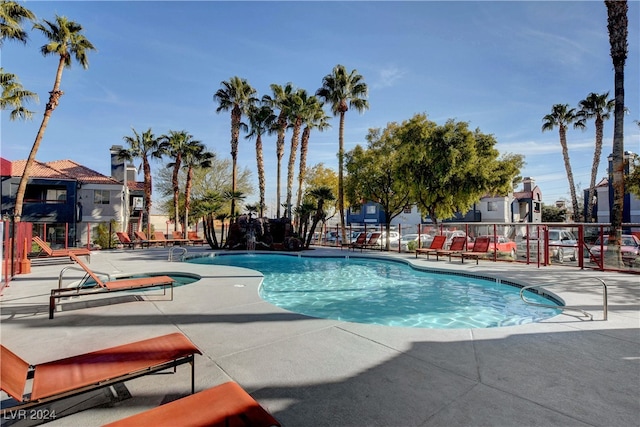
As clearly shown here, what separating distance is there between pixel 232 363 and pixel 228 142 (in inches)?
1028

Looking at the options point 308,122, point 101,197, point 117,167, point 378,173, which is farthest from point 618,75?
point 117,167

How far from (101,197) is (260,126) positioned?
1572 cm

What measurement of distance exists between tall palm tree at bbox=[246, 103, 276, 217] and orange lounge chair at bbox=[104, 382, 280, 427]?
24.7 metres

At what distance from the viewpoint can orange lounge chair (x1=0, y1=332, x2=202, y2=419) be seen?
2326 millimetres

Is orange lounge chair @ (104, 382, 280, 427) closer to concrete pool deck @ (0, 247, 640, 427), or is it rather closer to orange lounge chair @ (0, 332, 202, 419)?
concrete pool deck @ (0, 247, 640, 427)

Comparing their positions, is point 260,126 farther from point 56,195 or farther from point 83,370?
point 83,370

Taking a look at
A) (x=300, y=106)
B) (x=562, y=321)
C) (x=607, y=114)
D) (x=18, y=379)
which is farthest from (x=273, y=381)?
(x=607, y=114)

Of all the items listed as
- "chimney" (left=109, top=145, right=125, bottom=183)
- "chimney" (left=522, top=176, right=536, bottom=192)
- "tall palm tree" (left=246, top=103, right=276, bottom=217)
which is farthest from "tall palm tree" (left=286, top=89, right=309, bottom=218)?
"chimney" (left=522, top=176, right=536, bottom=192)

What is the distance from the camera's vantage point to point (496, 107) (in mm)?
17938

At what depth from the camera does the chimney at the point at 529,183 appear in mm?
44188

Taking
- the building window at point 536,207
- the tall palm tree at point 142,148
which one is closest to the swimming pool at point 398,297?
the tall palm tree at point 142,148

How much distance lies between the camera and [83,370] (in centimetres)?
269

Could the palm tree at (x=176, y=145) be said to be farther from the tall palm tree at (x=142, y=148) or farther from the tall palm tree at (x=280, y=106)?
the tall palm tree at (x=280, y=106)

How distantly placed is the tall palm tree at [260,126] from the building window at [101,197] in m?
13.8
